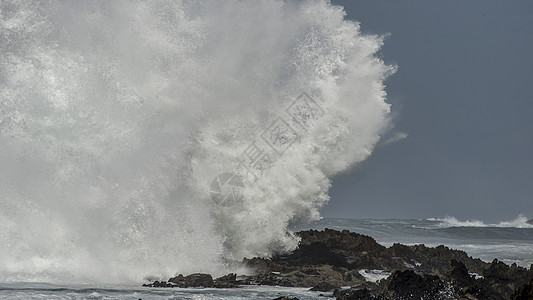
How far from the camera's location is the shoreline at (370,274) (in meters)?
10.1

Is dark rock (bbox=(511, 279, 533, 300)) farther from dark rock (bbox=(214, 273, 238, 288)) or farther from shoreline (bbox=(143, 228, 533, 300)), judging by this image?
dark rock (bbox=(214, 273, 238, 288))

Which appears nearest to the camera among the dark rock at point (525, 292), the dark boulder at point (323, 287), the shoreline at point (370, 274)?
the dark rock at point (525, 292)

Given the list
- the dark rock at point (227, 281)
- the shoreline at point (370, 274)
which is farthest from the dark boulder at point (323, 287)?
the dark rock at point (227, 281)

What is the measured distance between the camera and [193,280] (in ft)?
42.2

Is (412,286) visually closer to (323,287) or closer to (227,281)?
(323,287)

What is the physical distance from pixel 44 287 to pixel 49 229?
2873mm

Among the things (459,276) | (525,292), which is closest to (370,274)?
(459,276)

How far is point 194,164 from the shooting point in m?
16.8

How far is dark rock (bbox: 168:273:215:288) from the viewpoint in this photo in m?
12.7

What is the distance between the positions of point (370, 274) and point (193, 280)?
17.1ft

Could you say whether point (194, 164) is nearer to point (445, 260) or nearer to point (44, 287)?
point (44, 287)

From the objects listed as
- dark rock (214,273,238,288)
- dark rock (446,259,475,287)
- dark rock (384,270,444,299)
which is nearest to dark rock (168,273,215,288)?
dark rock (214,273,238,288)

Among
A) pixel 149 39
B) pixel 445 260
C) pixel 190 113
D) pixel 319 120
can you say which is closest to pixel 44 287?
pixel 190 113

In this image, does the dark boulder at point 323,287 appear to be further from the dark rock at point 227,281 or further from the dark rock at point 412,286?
the dark rock at point 412,286
